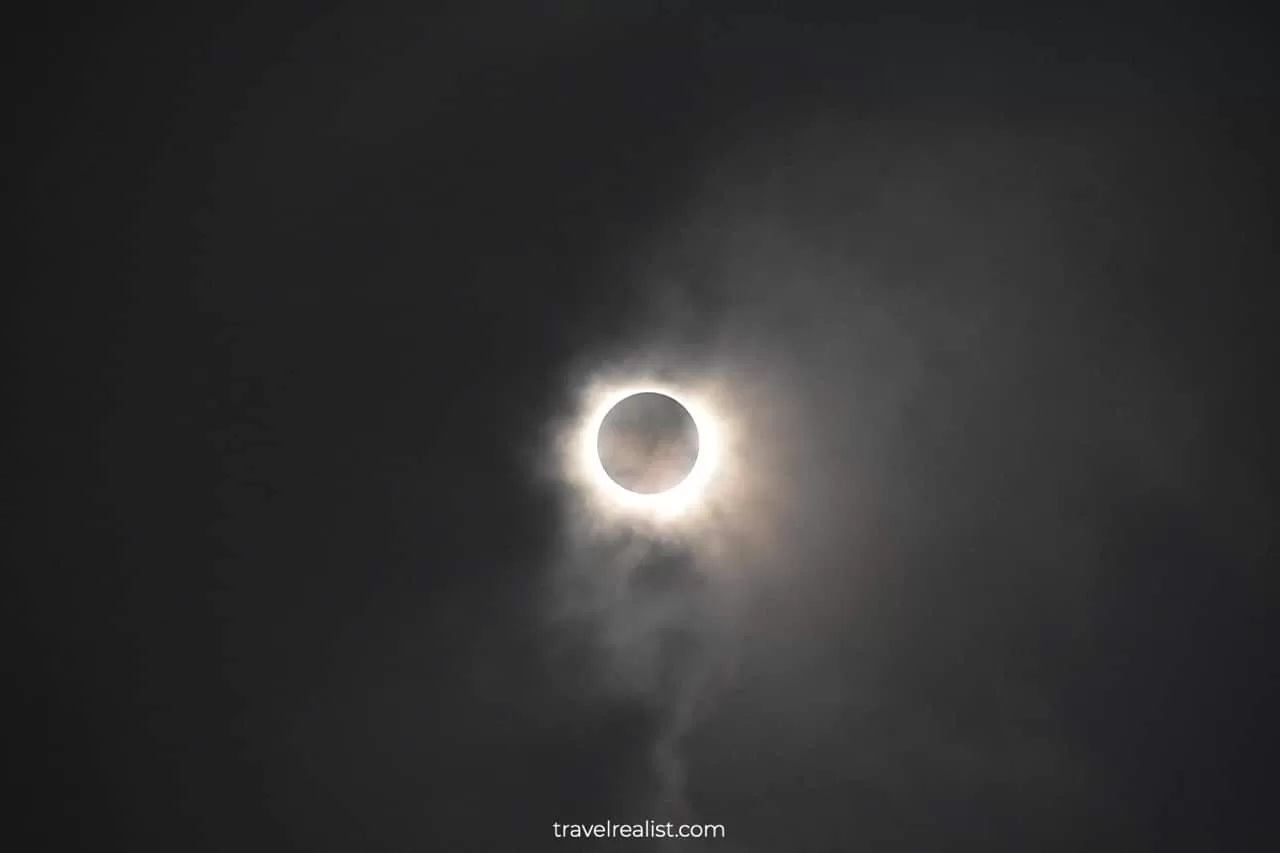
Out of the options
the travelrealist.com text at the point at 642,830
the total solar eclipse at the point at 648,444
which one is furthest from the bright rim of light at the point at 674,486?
the travelrealist.com text at the point at 642,830

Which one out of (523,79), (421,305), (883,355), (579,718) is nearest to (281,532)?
A: (421,305)

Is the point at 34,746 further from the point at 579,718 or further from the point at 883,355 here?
the point at 883,355

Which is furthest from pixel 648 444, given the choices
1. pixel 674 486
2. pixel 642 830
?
pixel 642 830

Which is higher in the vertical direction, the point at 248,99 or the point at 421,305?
the point at 248,99

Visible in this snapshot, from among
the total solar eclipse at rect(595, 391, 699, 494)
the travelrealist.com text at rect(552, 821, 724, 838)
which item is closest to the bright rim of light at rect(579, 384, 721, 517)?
the total solar eclipse at rect(595, 391, 699, 494)

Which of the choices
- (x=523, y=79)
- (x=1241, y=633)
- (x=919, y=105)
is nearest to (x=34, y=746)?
(x=523, y=79)

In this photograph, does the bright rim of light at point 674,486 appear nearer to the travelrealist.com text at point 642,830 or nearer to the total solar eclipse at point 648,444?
the total solar eclipse at point 648,444

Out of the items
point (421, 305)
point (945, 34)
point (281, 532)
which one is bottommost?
point (281, 532)

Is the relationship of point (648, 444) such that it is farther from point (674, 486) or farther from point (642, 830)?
point (642, 830)
